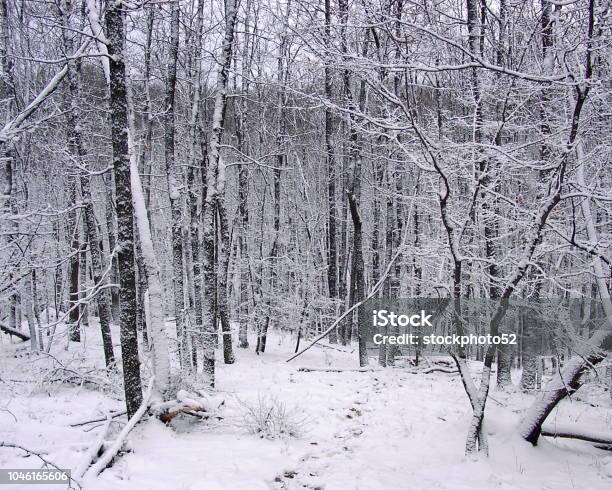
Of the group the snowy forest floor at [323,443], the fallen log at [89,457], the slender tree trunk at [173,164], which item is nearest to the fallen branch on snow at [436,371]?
the snowy forest floor at [323,443]

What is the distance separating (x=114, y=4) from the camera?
555 cm

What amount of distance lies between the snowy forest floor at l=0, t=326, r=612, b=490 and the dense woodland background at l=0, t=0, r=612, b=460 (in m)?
0.52

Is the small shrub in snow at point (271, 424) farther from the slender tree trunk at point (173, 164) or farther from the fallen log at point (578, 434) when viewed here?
the fallen log at point (578, 434)

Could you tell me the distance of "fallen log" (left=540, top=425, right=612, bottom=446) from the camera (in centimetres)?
588

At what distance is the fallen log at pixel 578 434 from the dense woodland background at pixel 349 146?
1.37 feet

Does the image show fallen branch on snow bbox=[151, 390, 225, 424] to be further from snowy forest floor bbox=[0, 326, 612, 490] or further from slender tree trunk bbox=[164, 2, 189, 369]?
slender tree trunk bbox=[164, 2, 189, 369]

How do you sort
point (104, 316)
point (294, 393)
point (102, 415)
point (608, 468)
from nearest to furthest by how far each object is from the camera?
point (608, 468) → point (102, 415) → point (294, 393) → point (104, 316)

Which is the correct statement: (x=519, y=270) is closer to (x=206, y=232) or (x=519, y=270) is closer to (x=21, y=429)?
(x=206, y=232)

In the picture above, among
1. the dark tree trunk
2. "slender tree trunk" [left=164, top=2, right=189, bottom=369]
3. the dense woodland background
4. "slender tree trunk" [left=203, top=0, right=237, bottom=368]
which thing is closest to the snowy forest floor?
the dense woodland background

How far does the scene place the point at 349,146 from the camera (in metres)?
11.4

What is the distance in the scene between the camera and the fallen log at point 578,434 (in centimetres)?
588

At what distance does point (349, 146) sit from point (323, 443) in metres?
7.67

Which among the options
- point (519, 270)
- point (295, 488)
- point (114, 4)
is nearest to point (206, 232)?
point (114, 4)

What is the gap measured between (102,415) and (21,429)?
3.49 ft
